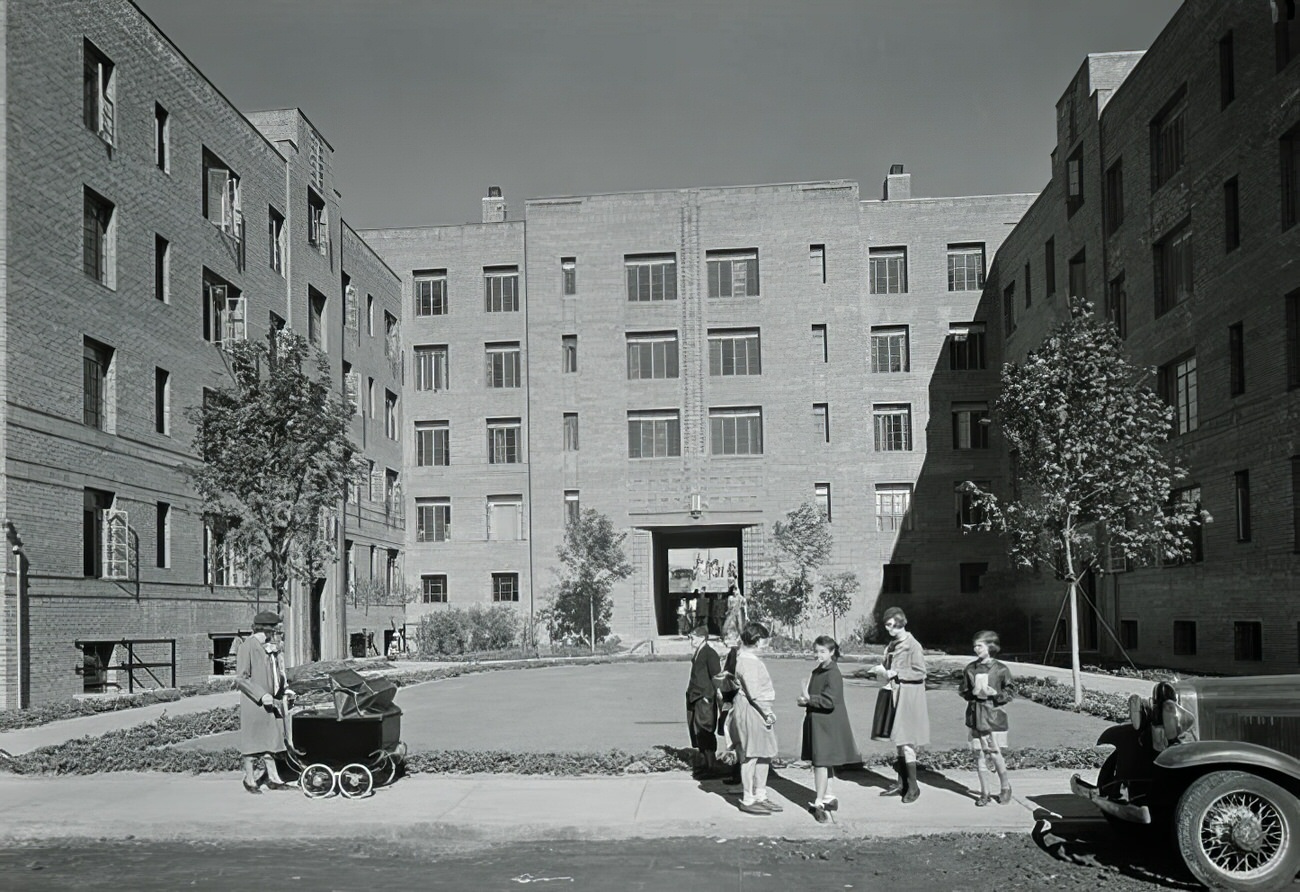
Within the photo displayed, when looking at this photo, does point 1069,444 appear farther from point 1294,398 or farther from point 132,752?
point 132,752

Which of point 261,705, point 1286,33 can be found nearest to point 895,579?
point 1286,33

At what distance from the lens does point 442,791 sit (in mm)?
12016

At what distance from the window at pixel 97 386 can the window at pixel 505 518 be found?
25.1 m

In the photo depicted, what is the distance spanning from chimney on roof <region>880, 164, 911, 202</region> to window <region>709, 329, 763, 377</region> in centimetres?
1033

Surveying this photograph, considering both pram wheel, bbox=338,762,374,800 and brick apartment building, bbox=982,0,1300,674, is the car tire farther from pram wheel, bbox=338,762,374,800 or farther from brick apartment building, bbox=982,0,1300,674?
brick apartment building, bbox=982,0,1300,674

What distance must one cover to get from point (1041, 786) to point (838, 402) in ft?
122

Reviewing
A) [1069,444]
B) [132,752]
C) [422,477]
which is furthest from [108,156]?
[422,477]

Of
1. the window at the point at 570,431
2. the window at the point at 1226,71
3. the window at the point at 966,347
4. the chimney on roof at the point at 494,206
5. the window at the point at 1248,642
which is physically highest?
the chimney on roof at the point at 494,206

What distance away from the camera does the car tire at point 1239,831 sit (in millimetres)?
7973

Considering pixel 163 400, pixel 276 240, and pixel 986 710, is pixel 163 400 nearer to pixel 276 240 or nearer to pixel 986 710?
pixel 276 240

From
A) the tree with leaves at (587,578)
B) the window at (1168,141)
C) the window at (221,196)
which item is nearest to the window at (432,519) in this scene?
the tree with leaves at (587,578)

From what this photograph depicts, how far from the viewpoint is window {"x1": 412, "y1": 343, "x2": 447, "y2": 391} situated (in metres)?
50.0

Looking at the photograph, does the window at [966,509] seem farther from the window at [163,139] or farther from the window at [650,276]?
the window at [163,139]

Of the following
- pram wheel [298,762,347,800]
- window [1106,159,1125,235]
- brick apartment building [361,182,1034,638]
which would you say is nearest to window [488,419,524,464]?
brick apartment building [361,182,1034,638]
